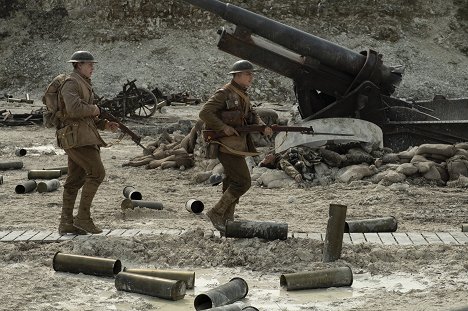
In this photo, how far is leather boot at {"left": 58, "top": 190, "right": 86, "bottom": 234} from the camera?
26.6ft

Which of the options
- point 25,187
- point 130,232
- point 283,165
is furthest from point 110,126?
point 283,165

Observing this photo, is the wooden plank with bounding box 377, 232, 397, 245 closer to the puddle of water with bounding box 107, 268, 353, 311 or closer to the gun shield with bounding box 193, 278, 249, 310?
the puddle of water with bounding box 107, 268, 353, 311

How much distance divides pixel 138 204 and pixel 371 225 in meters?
3.04

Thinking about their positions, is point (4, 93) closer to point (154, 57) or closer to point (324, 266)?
point (154, 57)

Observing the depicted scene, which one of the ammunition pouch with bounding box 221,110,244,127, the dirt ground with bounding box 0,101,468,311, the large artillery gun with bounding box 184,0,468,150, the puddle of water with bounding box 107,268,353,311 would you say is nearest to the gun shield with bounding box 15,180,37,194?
the dirt ground with bounding box 0,101,468,311

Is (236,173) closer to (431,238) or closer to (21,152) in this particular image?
(431,238)

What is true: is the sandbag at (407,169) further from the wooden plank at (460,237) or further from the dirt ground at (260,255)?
the wooden plank at (460,237)

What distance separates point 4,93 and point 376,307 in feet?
95.3

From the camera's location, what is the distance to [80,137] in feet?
26.3

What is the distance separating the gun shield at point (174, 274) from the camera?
6.28 meters

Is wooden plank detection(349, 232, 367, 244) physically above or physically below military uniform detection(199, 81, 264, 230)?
below

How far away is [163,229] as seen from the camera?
819 cm

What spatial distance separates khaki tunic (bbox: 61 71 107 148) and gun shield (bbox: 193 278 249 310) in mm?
2724

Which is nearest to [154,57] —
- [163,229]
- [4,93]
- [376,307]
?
[4,93]
